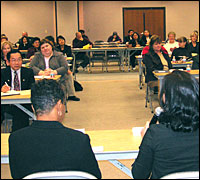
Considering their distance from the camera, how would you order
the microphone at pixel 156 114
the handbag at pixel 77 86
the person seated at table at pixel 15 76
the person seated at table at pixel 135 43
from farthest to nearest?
the person seated at table at pixel 135 43, the handbag at pixel 77 86, the person seated at table at pixel 15 76, the microphone at pixel 156 114

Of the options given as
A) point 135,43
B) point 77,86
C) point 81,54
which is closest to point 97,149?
point 77,86

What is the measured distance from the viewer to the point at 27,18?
17594mm

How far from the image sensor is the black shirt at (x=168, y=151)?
5.91ft

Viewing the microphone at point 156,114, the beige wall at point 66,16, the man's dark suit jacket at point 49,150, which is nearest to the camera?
the man's dark suit jacket at point 49,150

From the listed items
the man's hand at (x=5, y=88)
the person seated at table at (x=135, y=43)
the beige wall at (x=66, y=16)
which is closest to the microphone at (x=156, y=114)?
the man's hand at (x=5, y=88)

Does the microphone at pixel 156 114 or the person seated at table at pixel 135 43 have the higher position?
the person seated at table at pixel 135 43

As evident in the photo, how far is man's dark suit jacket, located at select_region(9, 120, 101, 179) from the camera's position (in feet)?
5.86

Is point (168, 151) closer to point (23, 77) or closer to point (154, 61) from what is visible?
point (23, 77)

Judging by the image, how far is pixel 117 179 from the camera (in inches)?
143

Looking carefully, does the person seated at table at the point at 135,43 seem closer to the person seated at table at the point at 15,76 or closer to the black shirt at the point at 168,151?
the person seated at table at the point at 15,76

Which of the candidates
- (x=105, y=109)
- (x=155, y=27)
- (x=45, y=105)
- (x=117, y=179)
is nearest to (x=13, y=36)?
(x=155, y=27)

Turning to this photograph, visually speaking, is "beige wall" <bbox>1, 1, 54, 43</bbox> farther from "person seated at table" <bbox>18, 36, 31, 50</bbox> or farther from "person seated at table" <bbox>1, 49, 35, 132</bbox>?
"person seated at table" <bbox>1, 49, 35, 132</bbox>

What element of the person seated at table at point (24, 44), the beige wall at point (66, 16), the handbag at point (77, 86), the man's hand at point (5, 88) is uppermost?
the beige wall at point (66, 16)

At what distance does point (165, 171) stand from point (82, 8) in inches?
646
